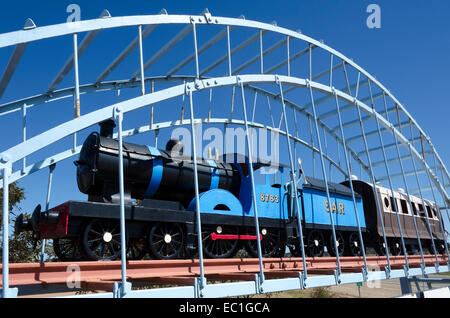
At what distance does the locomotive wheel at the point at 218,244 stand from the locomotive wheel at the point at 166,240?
79 cm

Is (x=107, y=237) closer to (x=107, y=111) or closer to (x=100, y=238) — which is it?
(x=100, y=238)

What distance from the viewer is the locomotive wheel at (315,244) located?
13117 millimetres

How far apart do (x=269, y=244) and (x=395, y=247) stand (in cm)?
846

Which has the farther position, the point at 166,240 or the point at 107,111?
the point at 166,240

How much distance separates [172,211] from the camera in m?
9.58

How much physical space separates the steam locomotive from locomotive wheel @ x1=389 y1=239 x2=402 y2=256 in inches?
183

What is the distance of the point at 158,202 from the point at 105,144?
1927 millimetres

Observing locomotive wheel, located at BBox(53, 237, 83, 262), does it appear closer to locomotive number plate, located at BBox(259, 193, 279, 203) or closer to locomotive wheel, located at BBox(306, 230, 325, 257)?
locomotive number plate, located at BBox(259, 193, 279, 203)

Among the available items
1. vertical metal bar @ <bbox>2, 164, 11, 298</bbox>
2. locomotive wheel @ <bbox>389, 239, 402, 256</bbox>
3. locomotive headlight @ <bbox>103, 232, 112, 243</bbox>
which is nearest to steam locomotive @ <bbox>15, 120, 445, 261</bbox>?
locomotive headlight @ <bbox>103, 232, 112, 243</bbox>

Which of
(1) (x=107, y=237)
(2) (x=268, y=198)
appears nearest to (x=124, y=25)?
(1) (x=107, y=237)

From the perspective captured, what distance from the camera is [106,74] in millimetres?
12992

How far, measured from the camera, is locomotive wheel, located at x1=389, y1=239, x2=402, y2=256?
17500 millimetres

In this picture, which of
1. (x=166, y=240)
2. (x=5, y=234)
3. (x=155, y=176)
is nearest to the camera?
(x=5, y=234)

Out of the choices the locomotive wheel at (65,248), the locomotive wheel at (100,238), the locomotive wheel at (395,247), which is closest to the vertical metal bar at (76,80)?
the locomotive wheel at (100,238)
